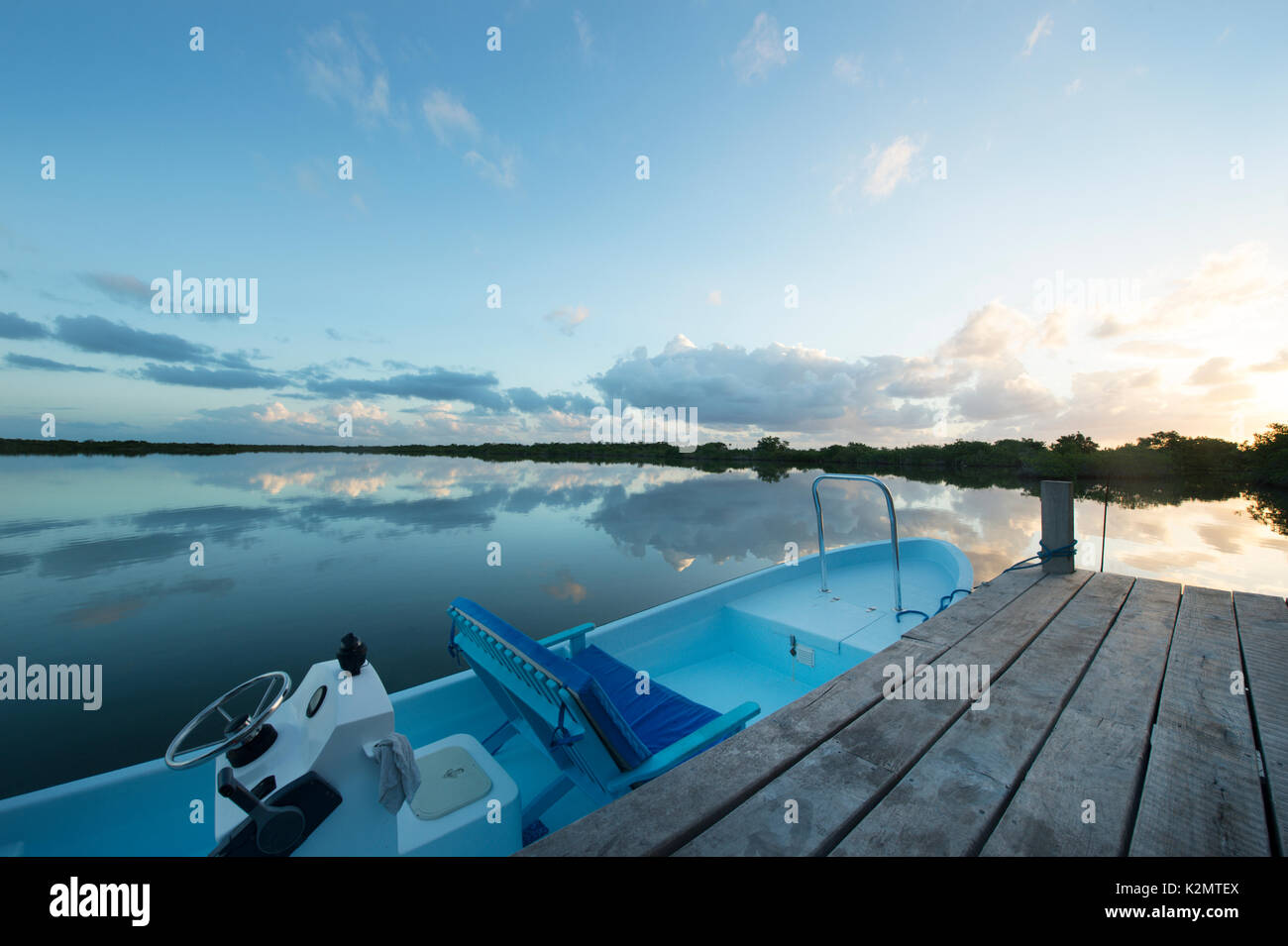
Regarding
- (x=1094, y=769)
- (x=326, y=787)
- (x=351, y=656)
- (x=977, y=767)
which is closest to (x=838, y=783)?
(x=977, y=767)

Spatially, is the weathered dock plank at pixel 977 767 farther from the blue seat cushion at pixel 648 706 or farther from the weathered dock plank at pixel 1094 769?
the blue seat cushion at pixel 648 706

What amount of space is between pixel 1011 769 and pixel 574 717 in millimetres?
1518

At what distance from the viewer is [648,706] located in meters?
2.97

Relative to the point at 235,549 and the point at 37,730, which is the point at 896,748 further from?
the point at 235,549

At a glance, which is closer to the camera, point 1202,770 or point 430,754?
point 1202,770

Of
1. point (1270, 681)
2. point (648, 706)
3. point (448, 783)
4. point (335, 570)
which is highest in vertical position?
point (1270, 681)

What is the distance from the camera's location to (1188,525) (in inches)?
667

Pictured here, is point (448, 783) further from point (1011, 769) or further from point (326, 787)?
point (1011, 769)

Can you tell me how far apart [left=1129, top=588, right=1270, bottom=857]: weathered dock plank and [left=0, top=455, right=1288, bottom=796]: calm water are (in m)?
5.29

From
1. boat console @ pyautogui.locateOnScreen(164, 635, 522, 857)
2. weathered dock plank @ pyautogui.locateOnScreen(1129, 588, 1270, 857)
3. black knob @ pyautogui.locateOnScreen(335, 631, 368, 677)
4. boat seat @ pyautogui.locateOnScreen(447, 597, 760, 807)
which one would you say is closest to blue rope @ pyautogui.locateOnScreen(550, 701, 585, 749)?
boat seat @ pyautogui.locateOnScreen(447, 597, 760, 807)

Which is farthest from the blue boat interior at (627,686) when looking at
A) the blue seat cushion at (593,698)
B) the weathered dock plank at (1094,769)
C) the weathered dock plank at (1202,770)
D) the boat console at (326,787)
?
the weathered dock plank at (1202,770)

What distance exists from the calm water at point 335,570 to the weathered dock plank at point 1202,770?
5.29 metres
